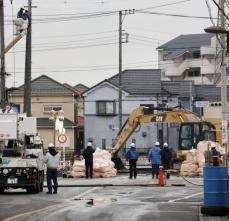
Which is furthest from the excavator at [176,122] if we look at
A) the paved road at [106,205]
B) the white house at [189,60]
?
the white house at [189,60]

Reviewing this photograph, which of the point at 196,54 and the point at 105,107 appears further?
the point at 196,54

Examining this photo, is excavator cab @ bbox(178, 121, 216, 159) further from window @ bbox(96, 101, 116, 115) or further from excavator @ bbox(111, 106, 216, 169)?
window @ bbox(96, 101, 116, 115)

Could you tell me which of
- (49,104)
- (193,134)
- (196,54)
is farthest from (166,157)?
(196,54)

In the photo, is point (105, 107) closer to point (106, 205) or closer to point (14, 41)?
point (14, 41)

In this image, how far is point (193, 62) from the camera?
9769cm

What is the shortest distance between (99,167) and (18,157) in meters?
11.1

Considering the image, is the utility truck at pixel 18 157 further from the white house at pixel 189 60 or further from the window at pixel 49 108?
the white house at pixel 189 60

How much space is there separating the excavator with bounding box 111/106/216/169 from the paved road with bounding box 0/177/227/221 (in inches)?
471

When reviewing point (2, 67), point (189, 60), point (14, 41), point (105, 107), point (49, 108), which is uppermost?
point (189, 60)

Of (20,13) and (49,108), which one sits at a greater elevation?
(20,13)

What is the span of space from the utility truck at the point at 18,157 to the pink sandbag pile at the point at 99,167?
949 cm

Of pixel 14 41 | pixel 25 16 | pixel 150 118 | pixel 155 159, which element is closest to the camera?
pixel 155 159

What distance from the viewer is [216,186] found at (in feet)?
57.1

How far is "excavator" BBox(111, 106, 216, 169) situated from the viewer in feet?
134
